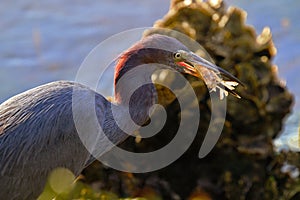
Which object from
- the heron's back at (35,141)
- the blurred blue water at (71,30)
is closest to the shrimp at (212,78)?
the heron's back at (35,141)

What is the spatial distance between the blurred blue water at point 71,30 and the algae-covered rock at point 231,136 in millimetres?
1384

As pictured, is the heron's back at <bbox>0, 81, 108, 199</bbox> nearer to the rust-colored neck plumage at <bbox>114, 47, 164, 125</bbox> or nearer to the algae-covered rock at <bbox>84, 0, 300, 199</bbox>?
the rust-colored neck plumage at <bbox>114, 47, 164, 125</bbox>

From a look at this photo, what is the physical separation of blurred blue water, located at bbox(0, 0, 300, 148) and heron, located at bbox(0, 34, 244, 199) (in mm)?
2434

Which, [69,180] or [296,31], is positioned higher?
[296,31]

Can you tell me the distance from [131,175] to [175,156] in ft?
0.93

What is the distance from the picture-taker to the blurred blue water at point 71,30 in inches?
244

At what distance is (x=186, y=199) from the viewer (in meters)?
4.54

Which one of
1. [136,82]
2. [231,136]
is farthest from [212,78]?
[231,136]

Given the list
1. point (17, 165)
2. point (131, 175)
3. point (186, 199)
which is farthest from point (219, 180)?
point (17, 165)

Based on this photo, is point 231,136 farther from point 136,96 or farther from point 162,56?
point 162,56

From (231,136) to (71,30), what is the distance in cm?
262

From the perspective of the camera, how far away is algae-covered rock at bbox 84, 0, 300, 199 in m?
4.46

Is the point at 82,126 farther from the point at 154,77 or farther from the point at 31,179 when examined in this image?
the point at 154,77

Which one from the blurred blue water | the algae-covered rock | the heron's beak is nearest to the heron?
the heron's beak
